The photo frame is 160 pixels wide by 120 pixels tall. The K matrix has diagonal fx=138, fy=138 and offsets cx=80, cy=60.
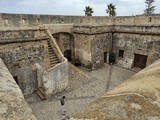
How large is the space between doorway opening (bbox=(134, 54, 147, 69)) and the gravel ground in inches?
41.3

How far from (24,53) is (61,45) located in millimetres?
6048

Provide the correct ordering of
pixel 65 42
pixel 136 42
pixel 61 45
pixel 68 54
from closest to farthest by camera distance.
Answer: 1. pixel 136 42
2. pixel 61 45
3. pixel 65 42
4. pixel 68 54

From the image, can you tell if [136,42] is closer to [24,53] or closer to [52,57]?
[52,57]

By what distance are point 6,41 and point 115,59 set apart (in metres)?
10.3

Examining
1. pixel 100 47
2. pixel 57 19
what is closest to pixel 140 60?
pixel 100 47

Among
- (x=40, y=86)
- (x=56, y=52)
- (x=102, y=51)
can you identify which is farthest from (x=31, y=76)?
(x=102, y=51)

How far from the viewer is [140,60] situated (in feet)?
41.9

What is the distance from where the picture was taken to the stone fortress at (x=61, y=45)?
878 cm

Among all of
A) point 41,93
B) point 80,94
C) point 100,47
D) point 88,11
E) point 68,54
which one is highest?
point 88,11

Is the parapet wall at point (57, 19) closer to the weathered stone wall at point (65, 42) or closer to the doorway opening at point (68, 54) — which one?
the weathered stone wall at point (65, 42)

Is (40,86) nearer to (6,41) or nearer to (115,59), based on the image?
(6,41)

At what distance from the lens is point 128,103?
129 cm

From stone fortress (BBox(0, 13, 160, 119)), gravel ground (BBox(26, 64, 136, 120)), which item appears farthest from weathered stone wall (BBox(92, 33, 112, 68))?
gravel ground (BBox(26, 64, 136, 120))

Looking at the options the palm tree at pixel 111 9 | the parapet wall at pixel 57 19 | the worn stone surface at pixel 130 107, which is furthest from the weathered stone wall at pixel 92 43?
the palm tree at pixel 111 9
